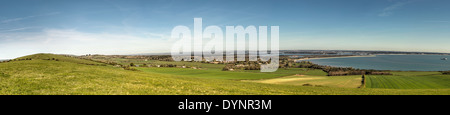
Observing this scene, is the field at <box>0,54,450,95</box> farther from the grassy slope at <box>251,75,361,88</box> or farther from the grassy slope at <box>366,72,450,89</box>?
the grassy slope at <box>366,72,450,89</box>

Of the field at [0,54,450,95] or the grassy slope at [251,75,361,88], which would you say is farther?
the grassy slope at [251,75,361,88]

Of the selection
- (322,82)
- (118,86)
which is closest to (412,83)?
(322,82)

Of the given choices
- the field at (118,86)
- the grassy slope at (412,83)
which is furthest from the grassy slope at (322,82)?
the field at (118,86)

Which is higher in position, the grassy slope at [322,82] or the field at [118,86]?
the field at [118,86]

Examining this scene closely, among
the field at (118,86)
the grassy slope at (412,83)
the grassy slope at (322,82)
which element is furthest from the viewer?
the grassy slope at (322,82)

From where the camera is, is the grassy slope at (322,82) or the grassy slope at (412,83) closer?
the grassy slope at (412,83)

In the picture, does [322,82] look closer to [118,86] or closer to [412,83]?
[412,83]

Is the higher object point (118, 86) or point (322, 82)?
point (118, 86)

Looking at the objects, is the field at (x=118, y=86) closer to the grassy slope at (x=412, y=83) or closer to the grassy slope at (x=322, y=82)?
the grassy slope at (x=322, y=82)

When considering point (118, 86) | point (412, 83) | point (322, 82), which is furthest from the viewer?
point (412, 83)

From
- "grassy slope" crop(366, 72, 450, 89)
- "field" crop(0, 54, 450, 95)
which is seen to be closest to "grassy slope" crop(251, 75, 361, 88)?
"grassy slope" crop(366, 72, 450, 89)
